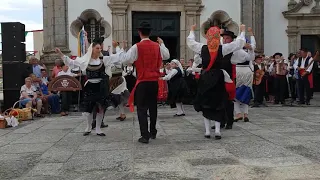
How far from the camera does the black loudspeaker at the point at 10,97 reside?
1087 centimetres

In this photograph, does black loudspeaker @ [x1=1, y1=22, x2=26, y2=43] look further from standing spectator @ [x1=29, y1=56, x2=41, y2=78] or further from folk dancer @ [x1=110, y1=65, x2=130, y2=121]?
folk dancer @ [x1=110, y1=65, x2=130, y2=121]

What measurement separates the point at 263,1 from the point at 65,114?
376 inches

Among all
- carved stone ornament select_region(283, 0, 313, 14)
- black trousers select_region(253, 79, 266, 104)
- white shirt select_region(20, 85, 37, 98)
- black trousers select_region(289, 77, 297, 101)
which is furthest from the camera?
carved stone ornament select_region(283, 0, 313, 14)

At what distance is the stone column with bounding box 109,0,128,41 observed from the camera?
50.0ft

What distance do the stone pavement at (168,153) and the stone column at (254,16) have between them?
817 centimetres

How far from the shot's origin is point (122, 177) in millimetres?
4473

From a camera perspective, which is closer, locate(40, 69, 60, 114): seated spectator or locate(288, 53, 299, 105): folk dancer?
locate(40, 69, 60, 114): seated spectator

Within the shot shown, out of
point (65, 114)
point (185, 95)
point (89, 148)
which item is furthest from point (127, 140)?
point (65, 114)

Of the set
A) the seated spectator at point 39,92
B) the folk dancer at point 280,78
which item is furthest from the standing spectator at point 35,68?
the folk dancer at point 280,78

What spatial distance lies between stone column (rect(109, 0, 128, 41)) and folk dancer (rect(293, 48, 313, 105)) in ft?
20.5

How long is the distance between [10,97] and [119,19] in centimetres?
578

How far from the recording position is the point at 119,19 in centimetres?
1533

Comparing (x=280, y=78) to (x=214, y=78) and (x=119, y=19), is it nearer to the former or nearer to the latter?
(x=119, y=19)

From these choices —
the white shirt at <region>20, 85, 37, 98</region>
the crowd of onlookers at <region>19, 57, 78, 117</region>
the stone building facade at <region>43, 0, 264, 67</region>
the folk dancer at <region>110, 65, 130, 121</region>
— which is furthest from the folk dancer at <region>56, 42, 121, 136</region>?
the stone building facade at <region>43, 0, 264, 67</region>
